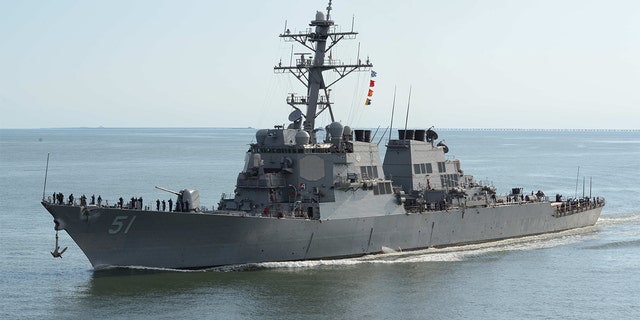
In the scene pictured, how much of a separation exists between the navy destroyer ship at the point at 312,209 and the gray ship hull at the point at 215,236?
0.04 metres

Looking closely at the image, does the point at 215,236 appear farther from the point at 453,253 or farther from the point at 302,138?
the point at 453,253

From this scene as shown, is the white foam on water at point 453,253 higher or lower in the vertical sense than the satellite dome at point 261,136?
lower

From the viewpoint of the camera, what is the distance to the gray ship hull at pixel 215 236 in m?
27.9

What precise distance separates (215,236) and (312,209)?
13.1 ft

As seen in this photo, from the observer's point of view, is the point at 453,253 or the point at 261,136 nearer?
the point at 261,136

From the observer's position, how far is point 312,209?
31.0m

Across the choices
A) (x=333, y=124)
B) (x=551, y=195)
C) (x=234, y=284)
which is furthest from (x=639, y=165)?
(x=234, y=284)

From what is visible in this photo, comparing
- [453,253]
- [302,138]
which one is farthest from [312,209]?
[453,253]

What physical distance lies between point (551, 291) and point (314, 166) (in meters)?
9.72

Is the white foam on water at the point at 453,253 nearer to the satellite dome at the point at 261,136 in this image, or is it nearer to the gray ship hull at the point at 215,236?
the gray ship hull at the point at 215,236

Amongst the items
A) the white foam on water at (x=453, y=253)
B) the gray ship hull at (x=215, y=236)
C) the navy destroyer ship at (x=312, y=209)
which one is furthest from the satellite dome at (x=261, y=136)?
the white foam on water at (x=453, y=253)

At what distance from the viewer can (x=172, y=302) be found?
83.7 feet

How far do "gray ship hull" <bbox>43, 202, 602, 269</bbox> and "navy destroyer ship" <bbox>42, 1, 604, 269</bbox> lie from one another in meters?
0.04

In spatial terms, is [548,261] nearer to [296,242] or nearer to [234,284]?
[296,242]
